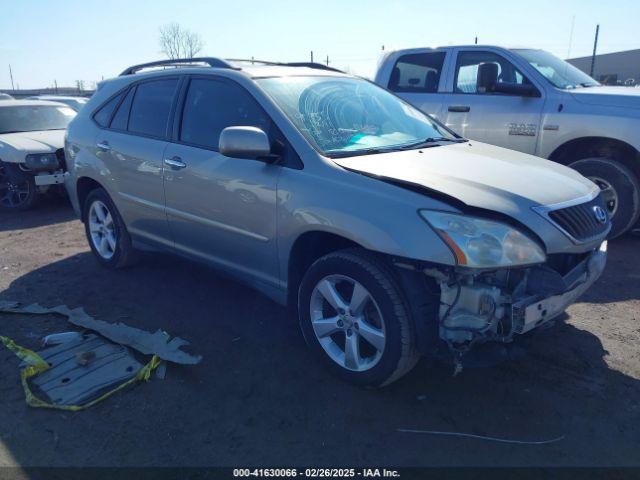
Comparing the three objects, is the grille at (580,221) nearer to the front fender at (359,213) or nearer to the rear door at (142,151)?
the front fender at (359,213)

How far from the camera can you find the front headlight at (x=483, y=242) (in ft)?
8.09

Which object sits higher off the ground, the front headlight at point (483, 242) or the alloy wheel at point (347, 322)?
the front headlight at point (483, 242)

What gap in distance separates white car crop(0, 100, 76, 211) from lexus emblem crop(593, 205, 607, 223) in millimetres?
7161

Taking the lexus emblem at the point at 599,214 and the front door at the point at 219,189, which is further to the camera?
the front door at the point at 219,189

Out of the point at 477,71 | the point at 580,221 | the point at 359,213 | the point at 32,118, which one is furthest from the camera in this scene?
the point at 32,118

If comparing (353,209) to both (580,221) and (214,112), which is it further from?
(214,112)

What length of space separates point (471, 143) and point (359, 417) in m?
2.26

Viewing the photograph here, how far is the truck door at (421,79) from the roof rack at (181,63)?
116 inches

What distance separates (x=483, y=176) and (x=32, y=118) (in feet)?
27.7

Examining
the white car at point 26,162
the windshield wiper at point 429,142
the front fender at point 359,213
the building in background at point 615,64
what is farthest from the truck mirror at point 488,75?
the building in background at point 615,64

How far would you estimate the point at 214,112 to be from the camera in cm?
376

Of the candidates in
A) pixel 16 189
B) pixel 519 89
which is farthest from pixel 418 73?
pixel 16 189

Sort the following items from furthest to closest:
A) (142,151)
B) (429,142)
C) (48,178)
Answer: (48,178) → (142,151) → (429,142)

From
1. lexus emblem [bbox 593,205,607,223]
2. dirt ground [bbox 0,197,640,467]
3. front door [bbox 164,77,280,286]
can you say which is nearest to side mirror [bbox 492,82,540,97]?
dirt ground [bbox 0,197,640,467]
